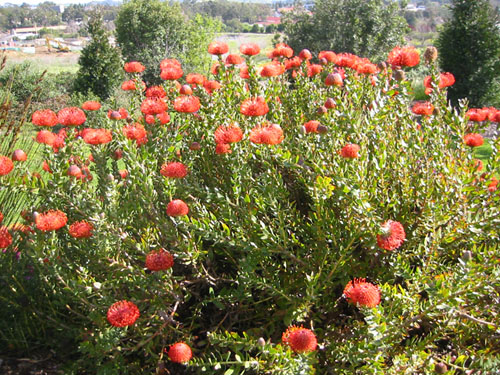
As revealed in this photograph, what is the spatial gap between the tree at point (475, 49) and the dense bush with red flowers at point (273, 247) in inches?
374

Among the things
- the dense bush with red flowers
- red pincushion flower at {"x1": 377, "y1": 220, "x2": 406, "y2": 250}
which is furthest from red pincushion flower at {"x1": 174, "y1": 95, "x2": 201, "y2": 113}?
red pincushion flower at {"x1": 377, "y1": 220, "x2": 406, "y2": 250}

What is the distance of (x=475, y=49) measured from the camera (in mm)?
10672

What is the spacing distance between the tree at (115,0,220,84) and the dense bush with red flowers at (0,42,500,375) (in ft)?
46.4

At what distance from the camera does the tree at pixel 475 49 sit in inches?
415

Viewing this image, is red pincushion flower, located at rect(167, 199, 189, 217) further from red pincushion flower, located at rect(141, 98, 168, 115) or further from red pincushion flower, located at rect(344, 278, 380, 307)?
red pincushion flower, located at rect(344, 278, 380, 307)

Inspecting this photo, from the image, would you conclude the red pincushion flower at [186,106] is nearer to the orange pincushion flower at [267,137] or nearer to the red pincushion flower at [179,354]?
the orange pincushion flower at [267,137]

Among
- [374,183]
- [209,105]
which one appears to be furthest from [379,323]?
[209,105]

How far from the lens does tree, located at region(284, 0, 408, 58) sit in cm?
1370

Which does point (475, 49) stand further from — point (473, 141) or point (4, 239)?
point (4, 239)

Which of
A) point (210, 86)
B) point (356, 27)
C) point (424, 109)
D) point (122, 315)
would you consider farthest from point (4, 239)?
point (356, 27)

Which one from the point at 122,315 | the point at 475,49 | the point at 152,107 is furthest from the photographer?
the point at 475,49

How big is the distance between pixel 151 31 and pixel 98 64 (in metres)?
6.31

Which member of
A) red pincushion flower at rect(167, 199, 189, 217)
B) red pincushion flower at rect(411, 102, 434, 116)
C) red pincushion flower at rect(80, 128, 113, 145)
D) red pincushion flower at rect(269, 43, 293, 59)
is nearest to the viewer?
red pincushion flower at rect(167, 199, 189, 217)

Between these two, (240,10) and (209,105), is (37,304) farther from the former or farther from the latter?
(240,10)
